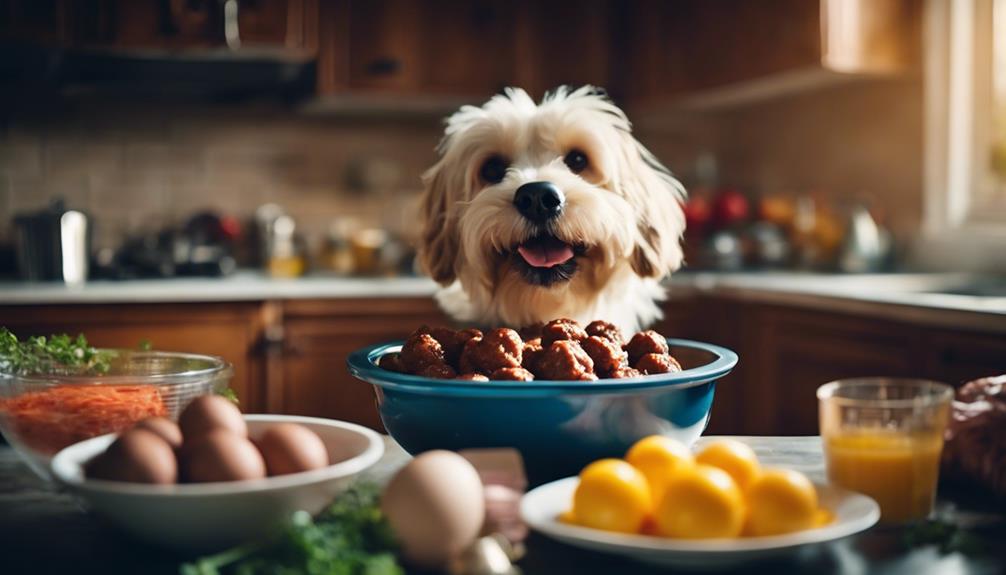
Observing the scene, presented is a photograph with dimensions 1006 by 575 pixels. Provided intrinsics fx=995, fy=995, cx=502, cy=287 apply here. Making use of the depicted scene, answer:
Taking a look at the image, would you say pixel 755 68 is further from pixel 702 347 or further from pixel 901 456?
pixel 901 456

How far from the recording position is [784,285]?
113 inches

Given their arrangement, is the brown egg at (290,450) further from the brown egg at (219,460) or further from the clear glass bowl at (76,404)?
the clear glass bowl at (76,404)

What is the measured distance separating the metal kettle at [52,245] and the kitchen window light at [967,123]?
2.72 metres

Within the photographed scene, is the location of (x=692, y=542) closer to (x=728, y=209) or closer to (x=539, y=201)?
(x=539, y=201)

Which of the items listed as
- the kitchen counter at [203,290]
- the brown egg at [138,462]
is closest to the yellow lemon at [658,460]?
the brown egg at [138,462]

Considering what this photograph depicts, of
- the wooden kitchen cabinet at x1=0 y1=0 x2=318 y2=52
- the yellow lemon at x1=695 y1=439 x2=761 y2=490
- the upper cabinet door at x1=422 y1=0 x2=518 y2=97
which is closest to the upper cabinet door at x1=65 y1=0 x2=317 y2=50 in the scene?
the wooden kitchen cabinet at x1=0 y1=0 x2=318 y2=52

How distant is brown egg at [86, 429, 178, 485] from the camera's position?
2.42ft

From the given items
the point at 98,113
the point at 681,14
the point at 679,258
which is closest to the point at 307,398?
the point at 98,113

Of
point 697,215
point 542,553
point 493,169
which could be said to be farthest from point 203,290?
point 542,553

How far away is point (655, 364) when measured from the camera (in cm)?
98

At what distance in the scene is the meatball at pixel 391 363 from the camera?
3.33 ft

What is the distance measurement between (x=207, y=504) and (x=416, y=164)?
3.33 metres

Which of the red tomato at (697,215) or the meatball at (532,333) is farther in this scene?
the red tomato at (697,215)

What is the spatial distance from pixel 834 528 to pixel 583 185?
35.8 inches
